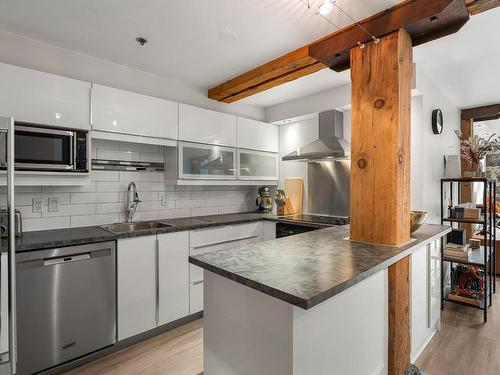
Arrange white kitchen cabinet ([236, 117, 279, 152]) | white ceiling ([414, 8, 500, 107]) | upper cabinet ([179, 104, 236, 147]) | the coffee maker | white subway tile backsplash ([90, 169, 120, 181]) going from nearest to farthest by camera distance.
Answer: white ceiling ([414, 8, 500, 107]) → white subway tile backsplash ([90, 169, 120, 181]) → upper cabinet ([179, 104, 236, 147]) → white kitchen cabinet ([236, 117, 279, 152]) → the coffee maker

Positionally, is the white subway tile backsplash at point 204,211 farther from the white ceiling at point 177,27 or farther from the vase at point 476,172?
the vase at point 476,172

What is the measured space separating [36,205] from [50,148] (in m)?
0.57

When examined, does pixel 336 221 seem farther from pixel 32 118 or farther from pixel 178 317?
pixel 32 118

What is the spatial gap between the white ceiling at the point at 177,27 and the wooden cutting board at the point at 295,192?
5.66 feet

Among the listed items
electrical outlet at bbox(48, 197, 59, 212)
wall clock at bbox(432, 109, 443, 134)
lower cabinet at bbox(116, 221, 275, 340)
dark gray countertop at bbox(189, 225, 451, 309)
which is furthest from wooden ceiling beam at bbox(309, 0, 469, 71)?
electrical outlet at bbox(48, 197, 59, 212)

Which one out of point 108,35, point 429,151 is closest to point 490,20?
point 429,151

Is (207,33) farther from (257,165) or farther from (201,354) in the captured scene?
(201,354)

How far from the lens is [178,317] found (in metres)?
2.61

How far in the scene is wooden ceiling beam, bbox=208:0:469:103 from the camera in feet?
5.20

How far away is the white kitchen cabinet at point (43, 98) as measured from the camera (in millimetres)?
1958

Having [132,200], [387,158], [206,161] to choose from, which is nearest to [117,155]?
[132,200]

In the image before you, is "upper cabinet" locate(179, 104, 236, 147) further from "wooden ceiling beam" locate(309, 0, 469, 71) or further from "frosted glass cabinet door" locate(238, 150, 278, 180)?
"wooden ceiling beam" locate(309, 0, 469, 71)

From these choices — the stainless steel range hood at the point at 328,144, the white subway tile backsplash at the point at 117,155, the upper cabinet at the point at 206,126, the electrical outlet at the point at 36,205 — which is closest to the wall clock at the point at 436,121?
the stainless steel range hood at the point at 328,144

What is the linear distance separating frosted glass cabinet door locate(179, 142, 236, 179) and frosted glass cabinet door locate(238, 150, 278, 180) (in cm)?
14
